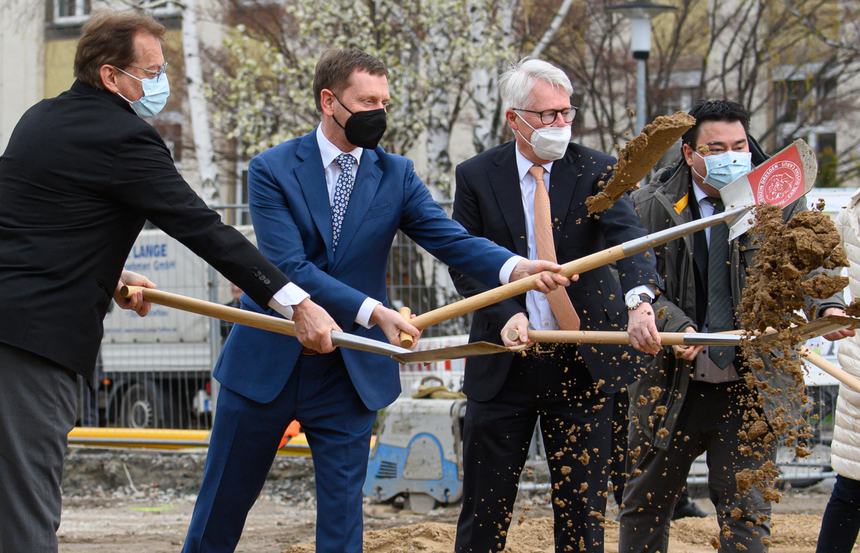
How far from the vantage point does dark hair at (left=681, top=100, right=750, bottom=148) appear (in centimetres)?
411

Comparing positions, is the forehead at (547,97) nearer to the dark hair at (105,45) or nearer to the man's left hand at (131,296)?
the dark hair at (105,45)

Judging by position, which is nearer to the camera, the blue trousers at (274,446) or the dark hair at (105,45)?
the dark hair at (105,45)

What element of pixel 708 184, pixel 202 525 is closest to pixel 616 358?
pixel 708 184

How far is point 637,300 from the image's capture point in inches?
151

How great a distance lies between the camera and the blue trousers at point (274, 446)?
3.61 meters

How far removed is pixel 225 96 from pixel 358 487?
13744 mm

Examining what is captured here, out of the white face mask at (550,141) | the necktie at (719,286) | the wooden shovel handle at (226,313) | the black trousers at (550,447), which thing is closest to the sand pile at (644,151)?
the white face mask at (550,141)

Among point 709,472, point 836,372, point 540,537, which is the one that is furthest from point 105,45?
point 540,537

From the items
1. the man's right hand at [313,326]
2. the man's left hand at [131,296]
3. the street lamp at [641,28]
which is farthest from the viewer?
the street lamp at [641,28]

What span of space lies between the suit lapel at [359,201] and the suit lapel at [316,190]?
54 millimetres

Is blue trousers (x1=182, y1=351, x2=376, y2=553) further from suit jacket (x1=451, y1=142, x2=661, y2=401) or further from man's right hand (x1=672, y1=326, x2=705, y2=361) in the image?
man's right hand (x1=672, y1=326, x2=705, y2=361)

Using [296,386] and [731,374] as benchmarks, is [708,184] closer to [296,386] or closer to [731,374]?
[731,374]

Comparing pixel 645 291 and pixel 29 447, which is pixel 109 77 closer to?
pixel 29 447

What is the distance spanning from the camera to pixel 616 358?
395 cm
